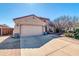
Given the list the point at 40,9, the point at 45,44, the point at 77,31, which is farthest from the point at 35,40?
the point at 77,31

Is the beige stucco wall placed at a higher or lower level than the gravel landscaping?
higher

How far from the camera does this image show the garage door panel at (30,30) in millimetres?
5708

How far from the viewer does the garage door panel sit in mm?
5708

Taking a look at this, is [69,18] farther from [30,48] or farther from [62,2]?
[30,48]

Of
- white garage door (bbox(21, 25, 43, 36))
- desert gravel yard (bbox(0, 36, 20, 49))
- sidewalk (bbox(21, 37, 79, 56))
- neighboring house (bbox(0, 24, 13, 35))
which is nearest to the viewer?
sidewalk (bbox(21, 37, 79, 56))

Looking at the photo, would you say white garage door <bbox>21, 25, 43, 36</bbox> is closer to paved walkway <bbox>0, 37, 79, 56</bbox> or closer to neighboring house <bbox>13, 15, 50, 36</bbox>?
neighboring house <bbox>13, 15, 50, 36</bbox>

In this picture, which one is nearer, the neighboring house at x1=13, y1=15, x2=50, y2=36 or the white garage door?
the neighboring house at x1=13, y1=15, x2=50, y2=36

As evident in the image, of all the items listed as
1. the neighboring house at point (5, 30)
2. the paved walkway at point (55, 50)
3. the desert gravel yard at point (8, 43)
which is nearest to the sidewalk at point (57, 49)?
the paved walkway at point (55, 50)

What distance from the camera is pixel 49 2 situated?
15.9ft

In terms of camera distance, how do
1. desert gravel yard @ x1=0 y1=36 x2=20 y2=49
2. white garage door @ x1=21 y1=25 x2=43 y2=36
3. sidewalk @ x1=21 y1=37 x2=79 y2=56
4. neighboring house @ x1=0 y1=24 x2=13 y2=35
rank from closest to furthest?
1. sidewalk @ x1=21 y1=37 x2=79 y2=56
2. desert gravel yard @ x1=0 y1=36 x2=20 y2=49
3. neighboring house @ x1=0 y1=24 x2=13 y2=35
4. white garage door @ x1=21 y1=25 x2=43 y2=36

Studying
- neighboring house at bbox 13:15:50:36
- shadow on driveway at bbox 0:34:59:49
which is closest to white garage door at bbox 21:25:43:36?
neighboring house at bbox 13:15:50:36

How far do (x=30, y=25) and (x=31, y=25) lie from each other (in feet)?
0.13

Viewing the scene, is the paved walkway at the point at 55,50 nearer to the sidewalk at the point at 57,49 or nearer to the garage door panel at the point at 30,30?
the sidewalk at the point at 57,49

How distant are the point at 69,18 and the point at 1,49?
2586 millimetres
